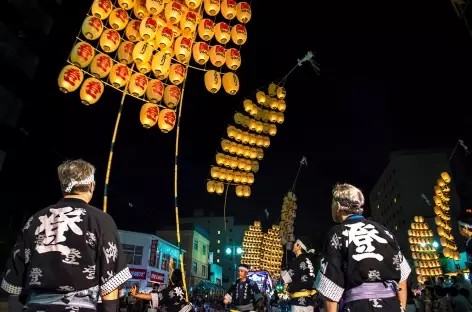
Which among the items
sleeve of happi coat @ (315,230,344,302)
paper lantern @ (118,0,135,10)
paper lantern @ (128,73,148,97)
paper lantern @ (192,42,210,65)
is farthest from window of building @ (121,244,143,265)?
sleeve of happi coat @ (315,230,344,302)

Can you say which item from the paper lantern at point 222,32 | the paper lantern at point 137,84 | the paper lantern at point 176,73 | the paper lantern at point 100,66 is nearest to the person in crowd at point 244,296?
the paper lantern at point 137,84

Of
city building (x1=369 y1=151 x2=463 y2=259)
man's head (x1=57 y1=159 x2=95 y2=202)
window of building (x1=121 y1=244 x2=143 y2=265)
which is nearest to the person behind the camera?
man's head (x1=57 y1=159 x2=95 y2=202)

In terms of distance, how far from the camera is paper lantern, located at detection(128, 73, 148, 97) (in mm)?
12984

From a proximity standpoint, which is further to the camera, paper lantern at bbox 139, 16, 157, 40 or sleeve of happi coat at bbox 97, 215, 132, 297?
paper lantern at bbox 139, 16, 157, 40

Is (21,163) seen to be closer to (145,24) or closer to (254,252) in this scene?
(145,24)

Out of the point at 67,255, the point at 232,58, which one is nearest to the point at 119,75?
the point at 232,58

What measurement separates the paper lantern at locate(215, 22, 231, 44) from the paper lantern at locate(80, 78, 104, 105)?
212 inches

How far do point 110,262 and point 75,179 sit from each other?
0.87 metres

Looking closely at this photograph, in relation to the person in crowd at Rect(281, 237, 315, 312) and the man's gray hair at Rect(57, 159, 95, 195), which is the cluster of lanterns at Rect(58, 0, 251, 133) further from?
the man's gray hair at Rect(57, 159, 95, 195)

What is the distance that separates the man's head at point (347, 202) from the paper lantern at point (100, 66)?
36.0 feet

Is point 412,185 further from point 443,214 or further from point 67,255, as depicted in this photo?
point 67,255

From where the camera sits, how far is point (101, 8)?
40.0ft

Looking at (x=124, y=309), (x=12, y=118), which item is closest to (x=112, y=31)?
(x=12, y=118)

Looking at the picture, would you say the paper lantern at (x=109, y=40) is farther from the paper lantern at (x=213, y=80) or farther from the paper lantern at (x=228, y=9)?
the paper lantern at (x=228, y=9)
